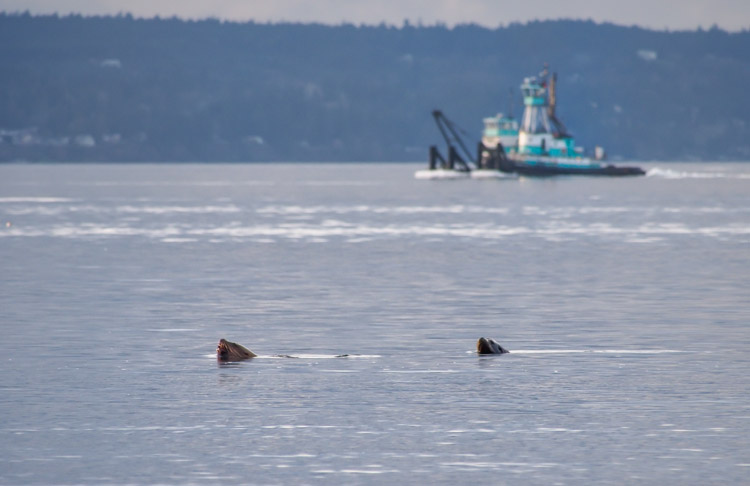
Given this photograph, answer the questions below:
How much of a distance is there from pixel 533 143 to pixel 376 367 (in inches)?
6082

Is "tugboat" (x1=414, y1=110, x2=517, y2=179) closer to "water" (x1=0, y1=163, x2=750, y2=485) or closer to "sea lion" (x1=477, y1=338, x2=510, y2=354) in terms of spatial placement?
"water" (x1=0, y1=163, x2=750, y2=485)

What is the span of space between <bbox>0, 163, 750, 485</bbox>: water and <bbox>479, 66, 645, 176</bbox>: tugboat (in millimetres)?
120649

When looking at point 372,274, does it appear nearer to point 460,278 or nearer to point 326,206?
point 460,278

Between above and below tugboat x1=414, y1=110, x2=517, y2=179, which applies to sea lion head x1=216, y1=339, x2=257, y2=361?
below

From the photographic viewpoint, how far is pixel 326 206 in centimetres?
10494

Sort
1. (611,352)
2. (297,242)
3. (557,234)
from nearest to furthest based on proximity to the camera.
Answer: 1. (611,352)
2. (297,242)
3. (557,234)

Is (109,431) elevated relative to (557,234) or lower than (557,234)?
lower

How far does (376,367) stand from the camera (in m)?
22.5

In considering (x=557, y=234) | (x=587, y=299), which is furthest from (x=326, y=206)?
(x=587, y=299)

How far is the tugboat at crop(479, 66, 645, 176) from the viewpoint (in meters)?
173

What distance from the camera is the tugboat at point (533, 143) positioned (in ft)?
568

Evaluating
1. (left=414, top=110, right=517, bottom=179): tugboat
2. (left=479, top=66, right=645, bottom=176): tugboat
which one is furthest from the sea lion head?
(left=479, top=66, right=645, bottom=176): tugboat

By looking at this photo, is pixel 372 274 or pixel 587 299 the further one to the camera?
pixel 372 274

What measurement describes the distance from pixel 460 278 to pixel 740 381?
63.6 ft
